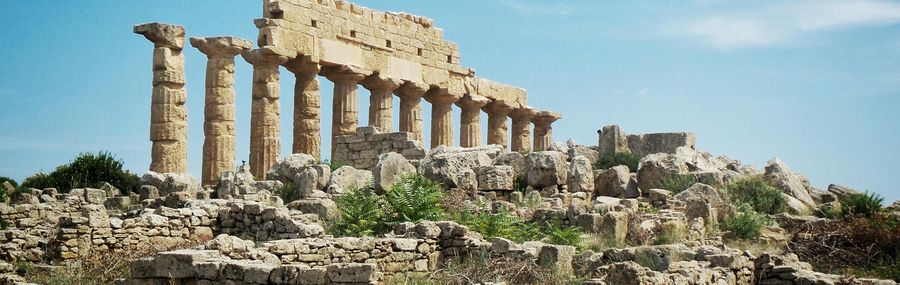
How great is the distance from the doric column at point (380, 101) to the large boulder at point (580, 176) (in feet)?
34.2

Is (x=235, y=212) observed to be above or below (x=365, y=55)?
below

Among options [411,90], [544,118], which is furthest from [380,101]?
[544,118]

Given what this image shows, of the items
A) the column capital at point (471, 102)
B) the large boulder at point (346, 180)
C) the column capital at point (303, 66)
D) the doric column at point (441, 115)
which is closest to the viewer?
the large boulder at point (346, 180)

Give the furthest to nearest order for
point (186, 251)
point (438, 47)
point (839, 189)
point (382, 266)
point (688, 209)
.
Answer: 1. point (438, 47)
2. point (839, 189)
3. point (688, 209)
4. point (382, 266)
5. point (186, 251)

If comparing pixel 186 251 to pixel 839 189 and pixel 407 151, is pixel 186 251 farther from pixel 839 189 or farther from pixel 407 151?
pixel 839 189

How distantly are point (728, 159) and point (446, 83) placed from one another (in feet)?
34.4

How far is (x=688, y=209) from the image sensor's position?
83.3 ft

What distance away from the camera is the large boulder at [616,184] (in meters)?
28.8

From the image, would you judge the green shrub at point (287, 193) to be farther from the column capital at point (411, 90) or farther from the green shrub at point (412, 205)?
the column capital at point (411, 90)

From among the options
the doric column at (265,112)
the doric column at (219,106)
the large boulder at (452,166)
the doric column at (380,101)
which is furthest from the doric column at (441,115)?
the large boulder at (452,166)

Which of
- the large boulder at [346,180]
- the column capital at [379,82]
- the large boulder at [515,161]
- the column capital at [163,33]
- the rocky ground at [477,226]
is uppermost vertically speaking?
the column capital at [163,33]

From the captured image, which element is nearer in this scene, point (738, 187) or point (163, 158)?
point (738, 187)

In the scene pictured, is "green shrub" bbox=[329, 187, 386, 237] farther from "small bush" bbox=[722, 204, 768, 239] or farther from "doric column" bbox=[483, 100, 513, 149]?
"doric column" bbox=[483, 100, 513, 149]

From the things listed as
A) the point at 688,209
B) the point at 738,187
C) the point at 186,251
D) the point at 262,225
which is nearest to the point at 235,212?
the point at 262,225
